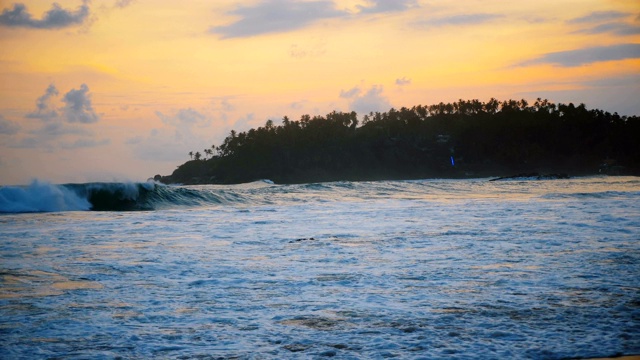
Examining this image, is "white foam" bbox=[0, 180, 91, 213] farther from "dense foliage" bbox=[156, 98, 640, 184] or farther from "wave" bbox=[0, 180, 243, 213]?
"dense foliage" bbox=[156, 98, 640, 184]

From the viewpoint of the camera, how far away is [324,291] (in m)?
5.61

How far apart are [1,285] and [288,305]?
3.33 metres

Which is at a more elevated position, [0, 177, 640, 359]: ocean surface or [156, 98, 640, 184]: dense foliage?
[156, 98, 640, 184]: dense foliage

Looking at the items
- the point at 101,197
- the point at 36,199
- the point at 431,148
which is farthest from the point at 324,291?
the point at 431,148

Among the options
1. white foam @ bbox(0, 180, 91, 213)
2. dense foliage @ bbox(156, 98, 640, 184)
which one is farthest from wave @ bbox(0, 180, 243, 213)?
dense foliage @ bbox(156, 98, 640, 184)

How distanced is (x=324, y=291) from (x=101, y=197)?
17.6m

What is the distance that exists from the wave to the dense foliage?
2345 inches

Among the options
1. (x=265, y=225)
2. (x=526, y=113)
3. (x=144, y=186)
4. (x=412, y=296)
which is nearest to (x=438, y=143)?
(x=526, y=113)

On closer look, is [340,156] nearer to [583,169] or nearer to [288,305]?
[583,169]

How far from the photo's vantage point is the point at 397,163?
9144 cm

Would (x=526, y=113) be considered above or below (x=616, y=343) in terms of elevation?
above

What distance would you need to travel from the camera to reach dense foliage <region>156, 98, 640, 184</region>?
286 ft

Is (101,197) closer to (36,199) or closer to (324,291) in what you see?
(36,199)

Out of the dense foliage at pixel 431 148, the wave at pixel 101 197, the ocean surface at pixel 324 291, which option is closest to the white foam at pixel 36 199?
the wave at pixel 101 197
